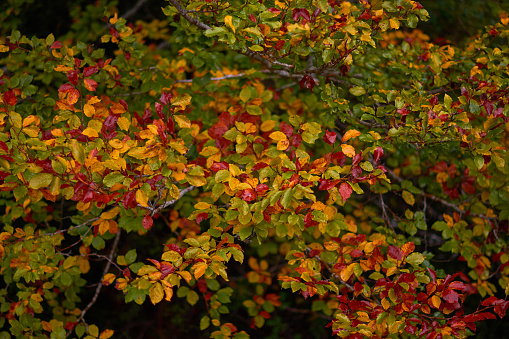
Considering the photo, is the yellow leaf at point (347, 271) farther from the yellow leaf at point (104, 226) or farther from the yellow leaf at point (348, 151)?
the yellow leaf at point (104, 226)

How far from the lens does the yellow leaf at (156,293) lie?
4.70 feet

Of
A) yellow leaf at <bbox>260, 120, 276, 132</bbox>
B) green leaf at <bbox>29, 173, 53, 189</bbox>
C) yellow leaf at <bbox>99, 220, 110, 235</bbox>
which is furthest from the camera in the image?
yellow leaf at <bbox>260, 120, 276, 132</bbox>

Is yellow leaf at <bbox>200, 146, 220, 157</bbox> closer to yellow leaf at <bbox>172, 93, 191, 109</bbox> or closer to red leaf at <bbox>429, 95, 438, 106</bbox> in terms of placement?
yellow leaf at <bbox>172, 93, 191, 109</bbox>

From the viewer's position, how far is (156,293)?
145 centimetres

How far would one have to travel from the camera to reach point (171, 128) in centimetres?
154

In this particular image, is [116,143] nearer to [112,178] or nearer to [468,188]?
[112,178]

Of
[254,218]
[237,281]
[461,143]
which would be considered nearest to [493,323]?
[237,281]

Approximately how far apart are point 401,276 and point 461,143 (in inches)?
26.2

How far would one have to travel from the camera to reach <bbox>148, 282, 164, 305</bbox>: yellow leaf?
1.43m

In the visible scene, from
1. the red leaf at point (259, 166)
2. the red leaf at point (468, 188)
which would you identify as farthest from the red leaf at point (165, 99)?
the red leaf at point (468, 188)

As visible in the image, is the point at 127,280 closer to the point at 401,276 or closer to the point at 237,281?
the point at 401,276

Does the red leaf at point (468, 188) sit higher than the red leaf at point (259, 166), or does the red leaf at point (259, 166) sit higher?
the red leaf at point (259, 166)

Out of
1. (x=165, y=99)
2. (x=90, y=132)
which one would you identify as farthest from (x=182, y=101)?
(x=90, y=132)

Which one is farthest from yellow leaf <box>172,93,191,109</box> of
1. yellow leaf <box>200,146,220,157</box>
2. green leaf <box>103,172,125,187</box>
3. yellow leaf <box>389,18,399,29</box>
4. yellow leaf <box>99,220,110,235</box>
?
yellow leaf <box>389,18,399,29</box>
